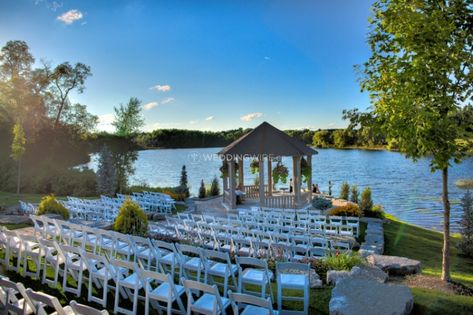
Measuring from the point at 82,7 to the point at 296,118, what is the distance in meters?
25.7

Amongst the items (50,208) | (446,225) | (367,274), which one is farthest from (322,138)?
(367,274)

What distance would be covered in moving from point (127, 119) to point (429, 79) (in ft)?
79.8

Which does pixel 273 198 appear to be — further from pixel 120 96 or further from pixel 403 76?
pixel 120 96

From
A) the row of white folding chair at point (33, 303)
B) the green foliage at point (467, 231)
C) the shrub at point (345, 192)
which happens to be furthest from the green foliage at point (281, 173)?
the row of white folding chair at point (33, 303)

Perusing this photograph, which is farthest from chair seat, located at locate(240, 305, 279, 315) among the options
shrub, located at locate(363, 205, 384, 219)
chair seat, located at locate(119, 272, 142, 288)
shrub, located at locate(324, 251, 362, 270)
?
shrub, located at locate(363, 205, 384, 219)

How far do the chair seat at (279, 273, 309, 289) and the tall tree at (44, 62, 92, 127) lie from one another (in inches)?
1149

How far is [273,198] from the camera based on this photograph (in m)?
14.6

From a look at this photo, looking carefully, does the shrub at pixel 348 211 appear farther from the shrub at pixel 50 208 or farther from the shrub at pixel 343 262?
the shrub at pixel 50 208

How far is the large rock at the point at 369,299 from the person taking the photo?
3789mm

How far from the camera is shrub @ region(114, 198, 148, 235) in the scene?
8227mm

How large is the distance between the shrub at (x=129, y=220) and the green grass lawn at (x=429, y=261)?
21.2 feet

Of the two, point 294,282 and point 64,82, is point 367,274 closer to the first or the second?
point 294,282

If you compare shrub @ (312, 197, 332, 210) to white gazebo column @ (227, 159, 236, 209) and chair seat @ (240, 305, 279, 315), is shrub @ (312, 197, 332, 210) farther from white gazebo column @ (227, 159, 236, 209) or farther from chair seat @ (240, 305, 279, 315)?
chair seat @ (240, 305, 279, 315)

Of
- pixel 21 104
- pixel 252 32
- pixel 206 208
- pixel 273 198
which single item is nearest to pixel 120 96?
pixel 21 104
